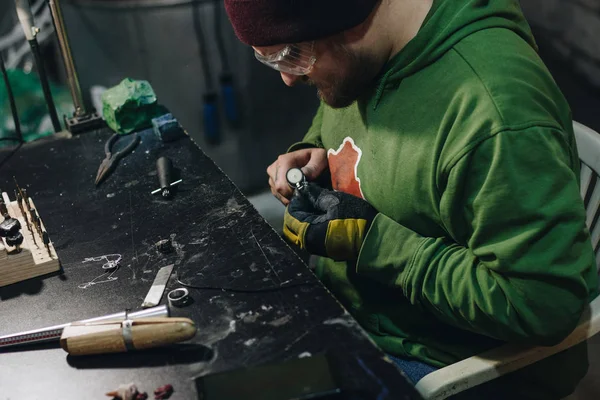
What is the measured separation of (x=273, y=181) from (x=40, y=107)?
146cm

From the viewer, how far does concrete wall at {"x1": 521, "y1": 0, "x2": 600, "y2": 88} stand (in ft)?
5.78

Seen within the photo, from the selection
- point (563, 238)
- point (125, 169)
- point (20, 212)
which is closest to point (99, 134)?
point (125, 169)

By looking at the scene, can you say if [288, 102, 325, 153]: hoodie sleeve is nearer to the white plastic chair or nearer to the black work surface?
the black work surface

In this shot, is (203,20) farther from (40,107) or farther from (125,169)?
(125,169)

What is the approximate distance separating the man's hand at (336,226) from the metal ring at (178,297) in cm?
27

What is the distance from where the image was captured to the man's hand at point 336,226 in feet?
3.84

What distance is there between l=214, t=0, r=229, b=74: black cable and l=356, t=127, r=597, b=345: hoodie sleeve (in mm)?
1958

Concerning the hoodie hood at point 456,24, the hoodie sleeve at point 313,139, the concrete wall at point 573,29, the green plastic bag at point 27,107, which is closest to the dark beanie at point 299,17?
the hoodie hood at point 456,24

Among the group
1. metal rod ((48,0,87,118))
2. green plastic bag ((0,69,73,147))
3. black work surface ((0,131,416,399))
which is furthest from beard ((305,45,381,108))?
green plastic bag ((0,69,73,147))

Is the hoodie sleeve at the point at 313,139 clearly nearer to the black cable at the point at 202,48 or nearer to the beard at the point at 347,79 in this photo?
the beard at the point at 347,79

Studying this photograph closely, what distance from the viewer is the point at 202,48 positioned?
277 centimetres

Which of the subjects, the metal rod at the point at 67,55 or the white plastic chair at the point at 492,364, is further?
the metal rod at the point at 67,55

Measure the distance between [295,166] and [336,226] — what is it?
0.35 meters

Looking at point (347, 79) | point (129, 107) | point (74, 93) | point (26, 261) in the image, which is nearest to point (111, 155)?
point (129, 107)
